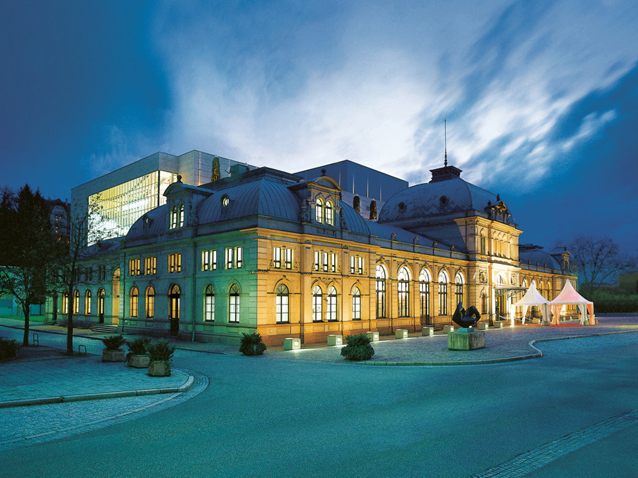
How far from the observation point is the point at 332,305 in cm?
3797

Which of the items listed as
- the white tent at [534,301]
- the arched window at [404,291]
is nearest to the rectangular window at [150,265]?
the arched window at [404,291]

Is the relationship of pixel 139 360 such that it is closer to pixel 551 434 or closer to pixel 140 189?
pixel 551 434

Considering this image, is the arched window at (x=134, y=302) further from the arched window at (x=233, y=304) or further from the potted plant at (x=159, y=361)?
the potted plant at (x=159, y=361)

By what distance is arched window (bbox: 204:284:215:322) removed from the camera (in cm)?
→ 3628

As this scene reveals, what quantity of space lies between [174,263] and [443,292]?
30.7 metres

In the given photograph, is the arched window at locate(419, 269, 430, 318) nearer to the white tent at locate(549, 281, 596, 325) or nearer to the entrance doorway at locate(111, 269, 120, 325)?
Answer: the white tent at locate(549, 281, 596, 325)

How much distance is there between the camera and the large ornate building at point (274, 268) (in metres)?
33.8

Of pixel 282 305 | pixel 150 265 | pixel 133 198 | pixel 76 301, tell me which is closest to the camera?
pixel 282 305

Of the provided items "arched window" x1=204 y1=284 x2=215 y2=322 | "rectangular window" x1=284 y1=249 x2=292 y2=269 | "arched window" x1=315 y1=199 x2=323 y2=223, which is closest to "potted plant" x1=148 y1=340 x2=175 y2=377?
"rectangular window" x1=284 y1=249 x2=292 y2=269

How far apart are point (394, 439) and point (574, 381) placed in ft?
35.5

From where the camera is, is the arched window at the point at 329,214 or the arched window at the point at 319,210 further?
the arched window at the point at 329,214

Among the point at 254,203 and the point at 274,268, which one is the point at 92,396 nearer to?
the point at 274,268

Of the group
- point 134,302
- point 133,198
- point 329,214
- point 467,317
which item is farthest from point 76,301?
point 467,317

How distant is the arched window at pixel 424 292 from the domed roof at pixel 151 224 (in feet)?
88.4
